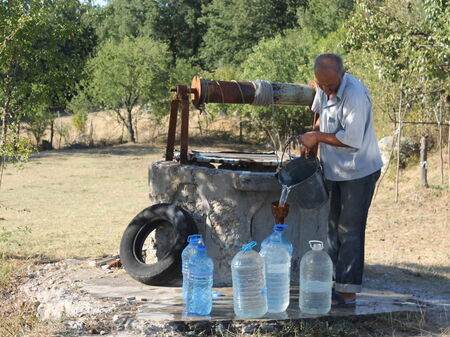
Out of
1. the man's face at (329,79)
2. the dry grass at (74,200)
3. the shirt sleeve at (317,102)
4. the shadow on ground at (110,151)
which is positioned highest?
the man's face at (329,79)

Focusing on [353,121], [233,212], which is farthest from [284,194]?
[353,121]

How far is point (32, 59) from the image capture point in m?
8.87

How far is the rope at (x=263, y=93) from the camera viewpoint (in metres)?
5.34

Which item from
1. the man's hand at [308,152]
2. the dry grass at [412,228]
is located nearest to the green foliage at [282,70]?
the dry grass at [412,228]

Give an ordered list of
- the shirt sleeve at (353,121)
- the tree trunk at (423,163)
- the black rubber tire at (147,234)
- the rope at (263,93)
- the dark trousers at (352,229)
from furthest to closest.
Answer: the tree trunk at (423,163) → the rope at (263,93) → the black rubber tire at (147,234) → the dark trousers at (352,229) → the shirt sleeve at (353,121)

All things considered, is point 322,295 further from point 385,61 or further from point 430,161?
point 430,161

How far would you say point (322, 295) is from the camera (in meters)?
4.33

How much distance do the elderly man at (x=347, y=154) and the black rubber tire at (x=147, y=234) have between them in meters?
1.17

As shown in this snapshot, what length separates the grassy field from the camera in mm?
6867

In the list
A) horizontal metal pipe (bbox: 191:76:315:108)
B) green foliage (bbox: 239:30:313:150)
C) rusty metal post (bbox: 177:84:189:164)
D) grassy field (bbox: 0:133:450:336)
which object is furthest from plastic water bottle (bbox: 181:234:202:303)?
green foliage (bbox: 239:30:313:150)

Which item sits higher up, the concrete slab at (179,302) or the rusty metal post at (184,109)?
the rusty metal post at (184,109)

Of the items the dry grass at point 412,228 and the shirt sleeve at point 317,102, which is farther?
the dry grass at point 412,228

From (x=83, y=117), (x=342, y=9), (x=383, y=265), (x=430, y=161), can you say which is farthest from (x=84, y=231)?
(x=342, y=9)

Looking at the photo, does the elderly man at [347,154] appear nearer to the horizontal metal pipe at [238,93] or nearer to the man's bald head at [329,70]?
the man's bald head at [329,70]
